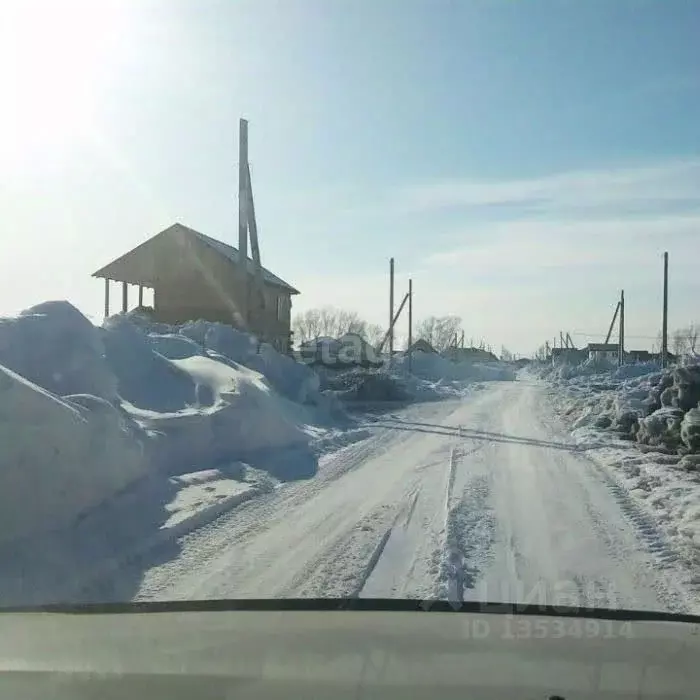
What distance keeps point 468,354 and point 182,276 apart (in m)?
88.2

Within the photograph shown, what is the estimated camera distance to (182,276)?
37.6m

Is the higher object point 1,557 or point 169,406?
point 169,406

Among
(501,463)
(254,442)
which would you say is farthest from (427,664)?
(254,442)

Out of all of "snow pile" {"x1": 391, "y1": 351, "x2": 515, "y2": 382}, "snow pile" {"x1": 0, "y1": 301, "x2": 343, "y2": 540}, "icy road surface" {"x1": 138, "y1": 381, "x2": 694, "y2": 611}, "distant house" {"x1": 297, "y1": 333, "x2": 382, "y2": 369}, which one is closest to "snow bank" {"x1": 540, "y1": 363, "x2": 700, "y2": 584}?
"icy road surface" {"x1": 138, "y1": 381, "x2": 694, "y2": 611}

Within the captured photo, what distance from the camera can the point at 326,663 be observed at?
3301mm

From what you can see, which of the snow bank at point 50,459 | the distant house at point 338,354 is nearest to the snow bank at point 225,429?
the snow bank at point 50,459

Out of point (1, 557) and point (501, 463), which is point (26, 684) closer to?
point (1, 557)

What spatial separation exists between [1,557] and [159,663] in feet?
12.0

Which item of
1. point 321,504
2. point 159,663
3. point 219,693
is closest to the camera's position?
point 219,693

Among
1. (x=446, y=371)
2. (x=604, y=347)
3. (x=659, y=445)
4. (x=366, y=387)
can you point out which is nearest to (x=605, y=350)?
(x=604, y=347)

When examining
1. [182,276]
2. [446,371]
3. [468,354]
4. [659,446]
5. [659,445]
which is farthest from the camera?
[468,354]

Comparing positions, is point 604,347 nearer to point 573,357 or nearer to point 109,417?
point 573,357

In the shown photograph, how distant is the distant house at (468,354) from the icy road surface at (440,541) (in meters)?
84.4

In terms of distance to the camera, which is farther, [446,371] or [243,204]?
[446,371]
